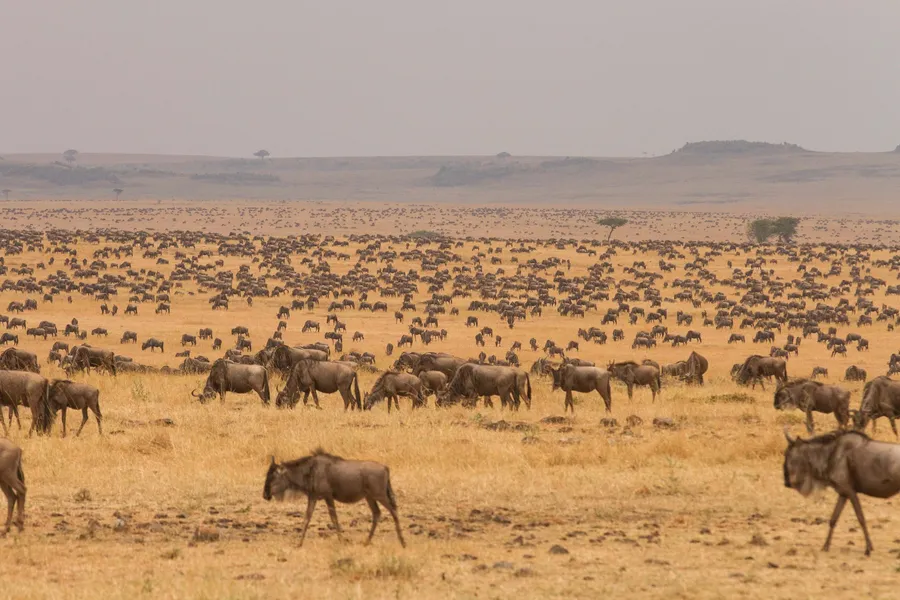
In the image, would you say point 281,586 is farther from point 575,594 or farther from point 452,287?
A: point 452,287

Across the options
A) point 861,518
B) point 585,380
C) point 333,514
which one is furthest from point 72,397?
point 861,518

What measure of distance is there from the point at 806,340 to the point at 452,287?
921 inches

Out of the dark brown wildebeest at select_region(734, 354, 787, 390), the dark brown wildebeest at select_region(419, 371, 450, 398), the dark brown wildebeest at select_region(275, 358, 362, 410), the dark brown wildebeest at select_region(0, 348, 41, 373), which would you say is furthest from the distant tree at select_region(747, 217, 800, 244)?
the dark brown wildebeest at select_region(0, 348, 41, 373)

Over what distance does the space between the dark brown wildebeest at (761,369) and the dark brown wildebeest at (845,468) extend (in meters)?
18.9

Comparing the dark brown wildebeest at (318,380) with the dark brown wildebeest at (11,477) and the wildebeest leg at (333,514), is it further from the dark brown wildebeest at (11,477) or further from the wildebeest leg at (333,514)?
the wildebeest leg at (333,514)

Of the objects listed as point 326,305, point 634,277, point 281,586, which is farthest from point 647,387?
point 634,277

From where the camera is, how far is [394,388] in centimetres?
2509

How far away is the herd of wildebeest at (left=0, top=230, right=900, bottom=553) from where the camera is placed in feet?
42.1

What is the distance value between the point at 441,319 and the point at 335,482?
4454 centimetres

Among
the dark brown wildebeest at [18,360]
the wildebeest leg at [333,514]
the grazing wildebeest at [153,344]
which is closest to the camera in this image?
the wildebeest leg at [333,514]

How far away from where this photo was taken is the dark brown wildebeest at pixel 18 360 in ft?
91.4

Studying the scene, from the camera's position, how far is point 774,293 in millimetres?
67812

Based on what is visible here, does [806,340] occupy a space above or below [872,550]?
below

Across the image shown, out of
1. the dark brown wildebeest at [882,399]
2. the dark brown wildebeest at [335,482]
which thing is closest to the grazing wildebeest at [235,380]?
the dark brown wildebeest at [335,482]
